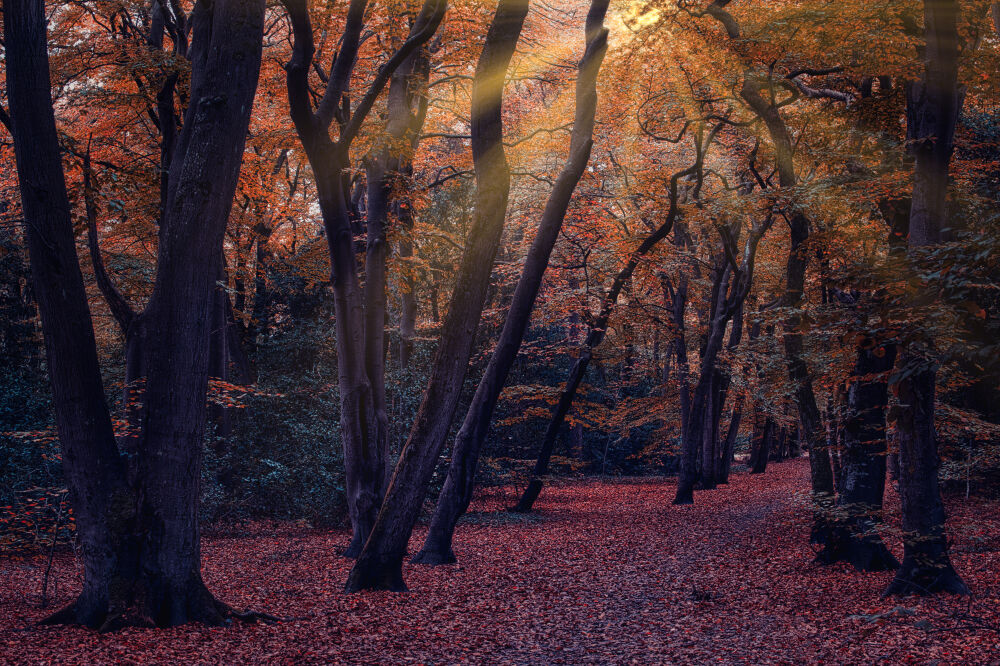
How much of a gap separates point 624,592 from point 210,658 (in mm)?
5097

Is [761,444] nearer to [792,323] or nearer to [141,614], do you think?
[792,323]

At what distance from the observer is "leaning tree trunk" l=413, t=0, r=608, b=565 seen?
927cm

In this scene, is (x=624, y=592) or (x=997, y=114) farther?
(x=997, y=114)

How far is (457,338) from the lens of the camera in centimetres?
771

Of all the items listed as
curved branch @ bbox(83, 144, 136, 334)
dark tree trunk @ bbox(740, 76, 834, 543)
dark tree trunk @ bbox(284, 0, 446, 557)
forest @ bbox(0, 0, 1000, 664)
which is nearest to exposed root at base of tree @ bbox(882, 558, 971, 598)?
forest @ bbox(0, 0, 1000, 664)

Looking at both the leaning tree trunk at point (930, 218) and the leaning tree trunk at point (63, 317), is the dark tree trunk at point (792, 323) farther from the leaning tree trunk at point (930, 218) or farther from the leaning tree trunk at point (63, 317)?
the leaning tree trunk at point (63, 317)

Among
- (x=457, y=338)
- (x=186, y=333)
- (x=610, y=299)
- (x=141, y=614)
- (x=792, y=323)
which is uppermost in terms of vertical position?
(x=610, y=299)

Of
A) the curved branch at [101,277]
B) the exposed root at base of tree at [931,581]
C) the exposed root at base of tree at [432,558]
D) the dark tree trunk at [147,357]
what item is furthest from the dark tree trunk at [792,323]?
the curved branch at [101,277]

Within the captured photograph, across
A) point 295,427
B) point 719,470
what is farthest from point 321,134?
point 719,470

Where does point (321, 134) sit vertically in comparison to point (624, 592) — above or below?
above

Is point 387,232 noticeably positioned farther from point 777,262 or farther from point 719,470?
point 719,470

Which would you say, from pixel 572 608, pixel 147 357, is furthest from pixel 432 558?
pixel 147 357

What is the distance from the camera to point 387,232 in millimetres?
10422

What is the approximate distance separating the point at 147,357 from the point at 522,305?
15.5ft
